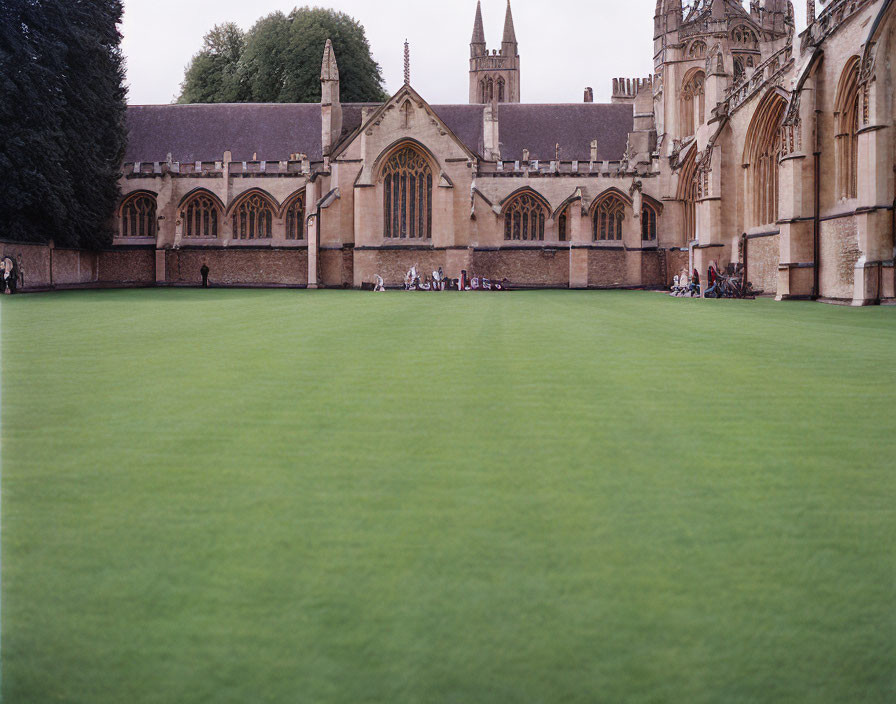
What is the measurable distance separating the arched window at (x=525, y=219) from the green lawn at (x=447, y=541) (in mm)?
39090

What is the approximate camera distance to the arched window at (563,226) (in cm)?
4666

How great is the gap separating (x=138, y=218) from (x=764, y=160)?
103 ft

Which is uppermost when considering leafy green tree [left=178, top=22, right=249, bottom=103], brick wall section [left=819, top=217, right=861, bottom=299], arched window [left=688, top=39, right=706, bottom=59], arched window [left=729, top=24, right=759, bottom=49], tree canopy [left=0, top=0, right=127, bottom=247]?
leafy green tree [left=178, top=22, right=249, bottom=103]

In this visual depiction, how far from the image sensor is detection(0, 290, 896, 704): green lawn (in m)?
2.50

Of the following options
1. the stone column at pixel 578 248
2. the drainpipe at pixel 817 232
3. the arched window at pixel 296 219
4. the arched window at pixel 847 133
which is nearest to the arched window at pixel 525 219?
the stone column at pixel 578 248

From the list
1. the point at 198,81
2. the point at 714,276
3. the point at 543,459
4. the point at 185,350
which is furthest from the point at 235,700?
the point at 198,81

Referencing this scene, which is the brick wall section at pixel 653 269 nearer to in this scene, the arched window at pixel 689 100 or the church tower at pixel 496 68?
the arched window at pixel 689 100

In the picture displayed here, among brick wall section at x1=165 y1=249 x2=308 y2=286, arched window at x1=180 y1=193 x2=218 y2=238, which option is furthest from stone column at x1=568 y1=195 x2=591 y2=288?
arched window at x1=180 y1=193 x2=218 y2=238

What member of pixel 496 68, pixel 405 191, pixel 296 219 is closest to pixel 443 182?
pixel 405 191

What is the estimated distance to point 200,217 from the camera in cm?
4803

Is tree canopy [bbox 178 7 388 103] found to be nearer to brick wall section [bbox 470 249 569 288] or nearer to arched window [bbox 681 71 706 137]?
brick wall section [bbox 470 249 569 288]

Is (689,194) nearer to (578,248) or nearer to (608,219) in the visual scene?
(608,219)

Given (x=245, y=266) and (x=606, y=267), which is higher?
(x=245, y=266)

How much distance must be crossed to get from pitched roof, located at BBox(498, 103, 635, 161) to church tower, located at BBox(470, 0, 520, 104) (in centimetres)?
2059
